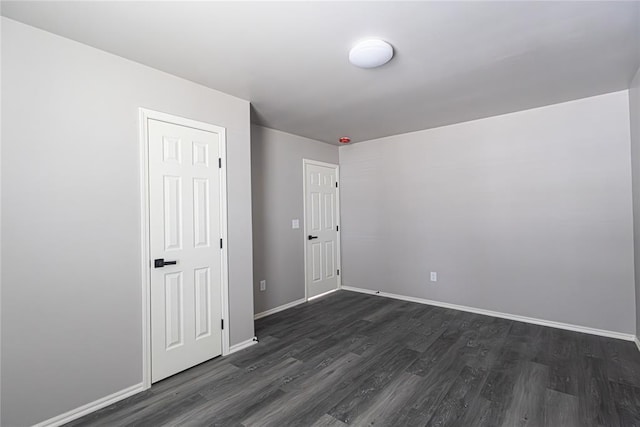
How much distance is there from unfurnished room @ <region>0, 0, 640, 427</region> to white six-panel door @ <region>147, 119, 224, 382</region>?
2cm

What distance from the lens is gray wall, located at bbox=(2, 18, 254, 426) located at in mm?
1705

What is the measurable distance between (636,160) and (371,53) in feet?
8.73

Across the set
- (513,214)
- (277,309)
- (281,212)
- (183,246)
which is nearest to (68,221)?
(183,246)

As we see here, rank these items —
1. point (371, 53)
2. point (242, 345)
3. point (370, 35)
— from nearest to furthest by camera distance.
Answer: point (370, 35) < point (371, 53) < point (242, 345)

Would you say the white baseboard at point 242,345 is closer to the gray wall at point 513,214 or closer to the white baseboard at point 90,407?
the white baseboard at point 90,407

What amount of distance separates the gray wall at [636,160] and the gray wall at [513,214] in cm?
11

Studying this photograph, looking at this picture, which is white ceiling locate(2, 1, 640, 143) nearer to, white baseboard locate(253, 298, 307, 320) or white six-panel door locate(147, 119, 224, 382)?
white six-panel door locate(147, 119, 224, 382)

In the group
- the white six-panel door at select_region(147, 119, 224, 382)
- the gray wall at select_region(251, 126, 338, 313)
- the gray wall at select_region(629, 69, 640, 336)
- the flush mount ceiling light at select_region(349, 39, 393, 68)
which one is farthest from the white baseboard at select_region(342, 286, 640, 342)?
the flush mount ceiling light at select_region(349, 39, 393, 68)

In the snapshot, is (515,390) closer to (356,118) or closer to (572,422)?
(572,422)

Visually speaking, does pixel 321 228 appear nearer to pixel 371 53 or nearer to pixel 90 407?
pixel 371 53

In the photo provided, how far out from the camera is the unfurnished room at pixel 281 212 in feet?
5.74

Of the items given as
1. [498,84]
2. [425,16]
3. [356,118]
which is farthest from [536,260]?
[425,16]

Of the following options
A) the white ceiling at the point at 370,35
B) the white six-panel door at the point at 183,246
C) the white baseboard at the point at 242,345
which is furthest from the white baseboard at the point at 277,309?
the white ceiling at the point at 370,35

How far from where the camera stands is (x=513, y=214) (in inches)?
136
